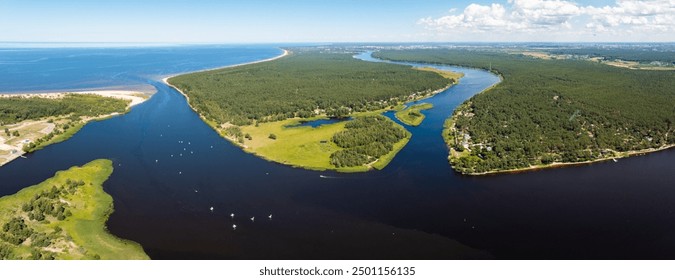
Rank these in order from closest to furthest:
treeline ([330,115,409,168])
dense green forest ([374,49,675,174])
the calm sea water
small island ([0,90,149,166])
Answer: the calm sea water → treeline ([330,115,409,168]) → dense green forest ([374,49,675,174]) → small island ([0,90,149,166])

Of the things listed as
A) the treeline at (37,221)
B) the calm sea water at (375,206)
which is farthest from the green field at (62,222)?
the calm sea water at (375,206)

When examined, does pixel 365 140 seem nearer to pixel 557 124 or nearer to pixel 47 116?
pixel 557 124

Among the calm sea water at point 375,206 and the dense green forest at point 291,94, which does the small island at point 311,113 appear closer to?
the dense green forest at point 291,94

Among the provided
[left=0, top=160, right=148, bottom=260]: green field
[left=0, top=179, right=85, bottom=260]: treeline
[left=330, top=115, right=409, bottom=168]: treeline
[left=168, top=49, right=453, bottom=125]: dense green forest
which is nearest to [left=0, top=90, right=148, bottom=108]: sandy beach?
[left=168, top=49, right=453, bottom=125]: dense green forest

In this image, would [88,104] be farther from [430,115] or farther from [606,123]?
[606,123]

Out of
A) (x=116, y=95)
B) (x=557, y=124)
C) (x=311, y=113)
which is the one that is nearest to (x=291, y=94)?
(x=311, y=113)

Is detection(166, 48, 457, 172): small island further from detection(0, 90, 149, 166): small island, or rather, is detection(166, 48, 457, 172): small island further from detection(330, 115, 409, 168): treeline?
detection(0, 90, 149, 166): small island
